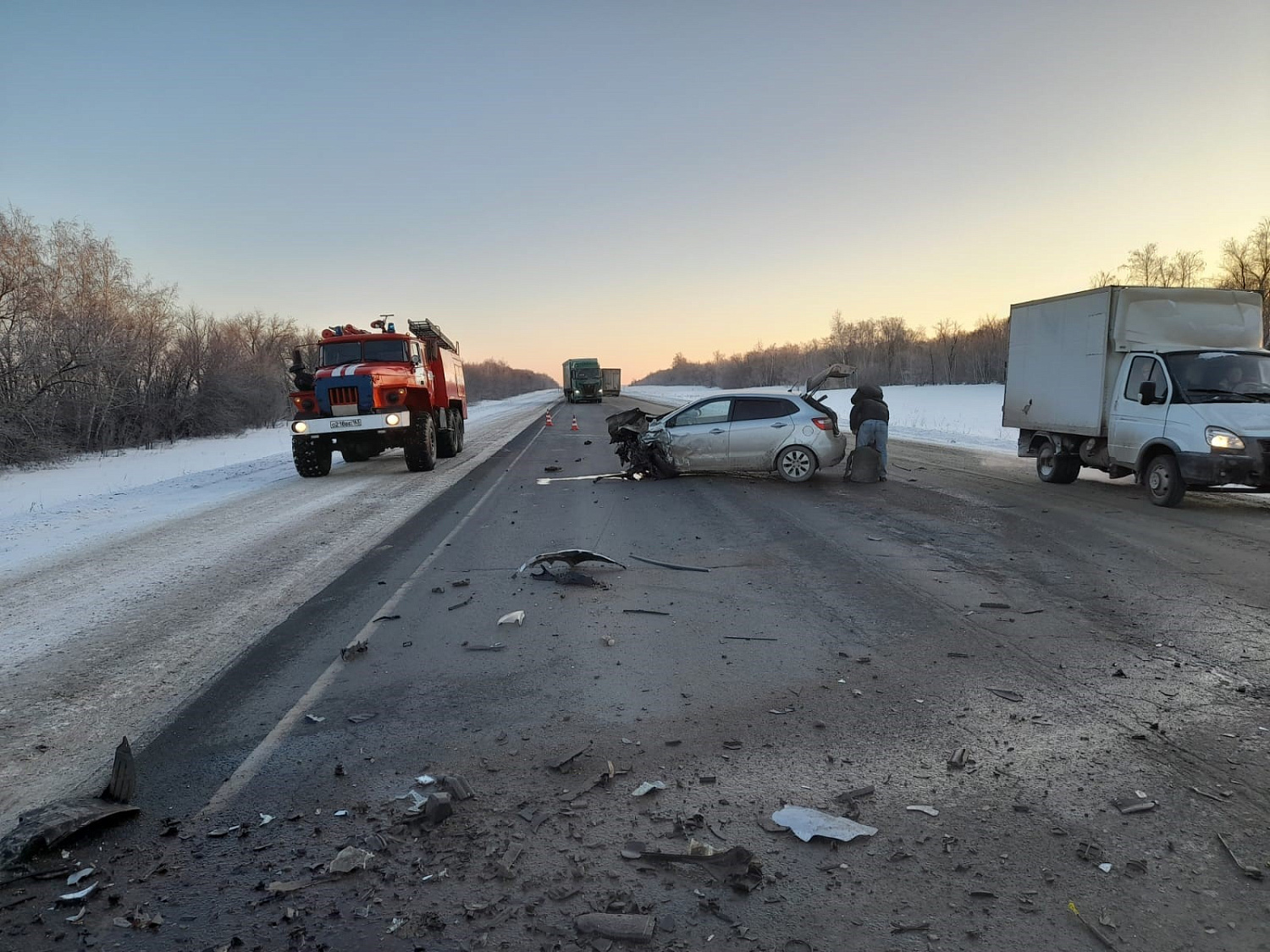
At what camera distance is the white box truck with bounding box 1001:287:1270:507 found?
9.77m

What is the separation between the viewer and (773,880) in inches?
106

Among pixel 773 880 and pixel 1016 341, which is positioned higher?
pixel 1016 341

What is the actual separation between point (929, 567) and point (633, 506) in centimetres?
484

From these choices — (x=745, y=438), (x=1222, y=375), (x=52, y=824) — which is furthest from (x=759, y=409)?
(x=52, y=824)

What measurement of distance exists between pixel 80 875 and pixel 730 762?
270cm

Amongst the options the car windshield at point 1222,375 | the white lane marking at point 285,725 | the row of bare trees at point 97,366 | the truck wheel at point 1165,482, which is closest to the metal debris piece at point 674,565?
the white lane marking at point 285,725

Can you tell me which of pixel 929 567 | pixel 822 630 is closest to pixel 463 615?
pixel 822 630

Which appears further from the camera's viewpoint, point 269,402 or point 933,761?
point 269,402

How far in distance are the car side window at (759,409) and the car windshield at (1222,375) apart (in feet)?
18.5

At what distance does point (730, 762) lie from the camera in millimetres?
3557

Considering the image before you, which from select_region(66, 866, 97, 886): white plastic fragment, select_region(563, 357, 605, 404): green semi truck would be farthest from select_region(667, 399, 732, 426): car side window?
select_region(563, 357, 605, 404): green semi truck

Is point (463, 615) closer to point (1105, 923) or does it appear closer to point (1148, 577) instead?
point (1105, 923)

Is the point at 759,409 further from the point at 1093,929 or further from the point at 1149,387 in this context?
the point at 1093,929

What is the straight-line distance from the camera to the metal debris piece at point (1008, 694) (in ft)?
13.8
